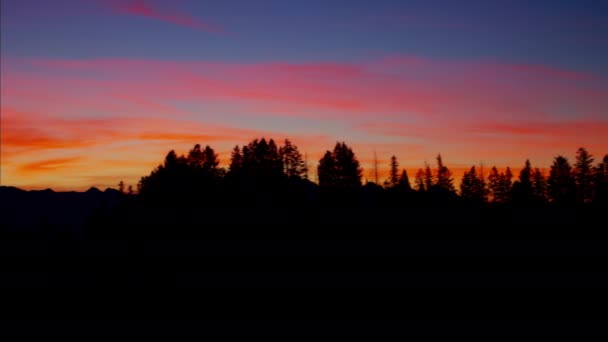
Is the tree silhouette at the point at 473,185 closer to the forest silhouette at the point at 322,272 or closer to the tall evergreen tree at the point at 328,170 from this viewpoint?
the tall evergreen tree at the point at 328,170

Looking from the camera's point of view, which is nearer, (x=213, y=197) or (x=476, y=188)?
(x=213, y=197)

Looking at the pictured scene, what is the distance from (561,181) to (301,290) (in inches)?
4761

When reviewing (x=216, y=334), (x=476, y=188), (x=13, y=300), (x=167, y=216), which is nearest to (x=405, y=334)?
(x=216, y=334)

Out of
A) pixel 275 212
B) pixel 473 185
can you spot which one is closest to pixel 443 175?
pixel 473 185

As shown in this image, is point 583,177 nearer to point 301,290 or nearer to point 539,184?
point 539,184

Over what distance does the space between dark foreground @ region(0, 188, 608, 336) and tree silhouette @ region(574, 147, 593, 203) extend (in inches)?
4326

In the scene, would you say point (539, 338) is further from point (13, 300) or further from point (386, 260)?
point (13, 300)

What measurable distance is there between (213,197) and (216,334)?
32.3m

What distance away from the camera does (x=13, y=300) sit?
1919 cm

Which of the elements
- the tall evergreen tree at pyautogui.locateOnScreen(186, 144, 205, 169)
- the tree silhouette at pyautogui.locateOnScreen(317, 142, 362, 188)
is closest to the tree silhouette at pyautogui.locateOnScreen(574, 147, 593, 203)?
the tree silhouette at pyautogui.locateOnScreen(317, 142, 362, 188)

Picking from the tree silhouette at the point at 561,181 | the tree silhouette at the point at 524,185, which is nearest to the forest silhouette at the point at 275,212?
the tree silhouette at the point at 524,185

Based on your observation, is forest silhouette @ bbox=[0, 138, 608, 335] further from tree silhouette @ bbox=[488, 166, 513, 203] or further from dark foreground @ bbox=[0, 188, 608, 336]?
tree silhouette @ bbox=[488, 166, 513, 203]

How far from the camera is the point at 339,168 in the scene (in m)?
111

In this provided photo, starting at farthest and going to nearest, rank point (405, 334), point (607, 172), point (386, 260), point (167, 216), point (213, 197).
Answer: point (607, 172), point (213, 197), point (167, 216), point (386, 260), point (405, 334)
